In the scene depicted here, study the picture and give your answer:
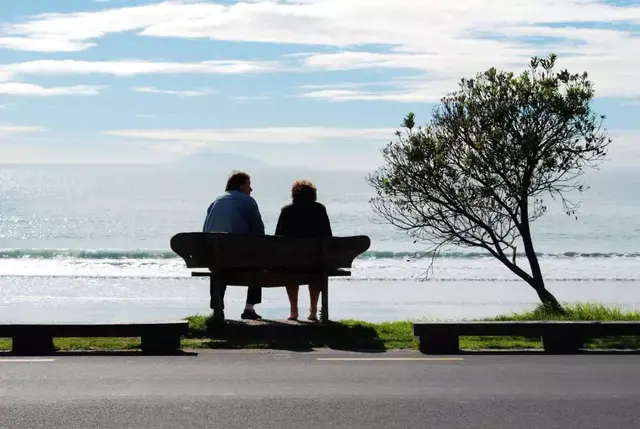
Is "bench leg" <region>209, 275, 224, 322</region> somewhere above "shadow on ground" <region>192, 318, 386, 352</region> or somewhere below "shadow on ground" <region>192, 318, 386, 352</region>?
above

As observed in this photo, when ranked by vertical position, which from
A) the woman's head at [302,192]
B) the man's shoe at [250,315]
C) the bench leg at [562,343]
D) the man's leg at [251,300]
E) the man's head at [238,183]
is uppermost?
the man's head at [238,183]

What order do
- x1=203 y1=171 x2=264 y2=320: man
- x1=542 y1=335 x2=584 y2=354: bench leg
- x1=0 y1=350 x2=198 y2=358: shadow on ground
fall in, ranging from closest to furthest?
x1=0 y1=350 x2=198 y2=358: shadow on ground
x1=542 y1=335 x2=584 y2=354: bench leg
x1=203 y1=171 x2=264 y2=320: man

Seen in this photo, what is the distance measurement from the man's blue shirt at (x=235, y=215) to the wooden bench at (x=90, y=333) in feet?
9.09

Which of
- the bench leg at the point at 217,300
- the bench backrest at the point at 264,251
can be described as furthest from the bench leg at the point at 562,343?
the bench leg at the point at 217,300

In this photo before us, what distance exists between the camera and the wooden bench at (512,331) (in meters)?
10.9

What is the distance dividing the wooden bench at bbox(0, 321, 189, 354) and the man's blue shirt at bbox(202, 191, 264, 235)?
2770mm

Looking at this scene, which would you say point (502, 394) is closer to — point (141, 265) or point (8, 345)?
point (8, 345)

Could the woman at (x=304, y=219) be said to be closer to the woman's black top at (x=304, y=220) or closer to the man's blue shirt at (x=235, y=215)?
the woman's black top at (x=304, y=220)

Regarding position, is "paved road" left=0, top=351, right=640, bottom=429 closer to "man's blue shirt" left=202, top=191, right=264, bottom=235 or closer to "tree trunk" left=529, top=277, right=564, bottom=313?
"man's blue shirt" left=202, top=191, right=264, bottom=235

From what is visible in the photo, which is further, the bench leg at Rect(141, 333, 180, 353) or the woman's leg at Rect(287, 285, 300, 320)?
the woman's leg at Rect(287, 285, 300, 320)

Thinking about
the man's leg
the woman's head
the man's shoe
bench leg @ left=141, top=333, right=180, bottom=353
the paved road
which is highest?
the woman's head

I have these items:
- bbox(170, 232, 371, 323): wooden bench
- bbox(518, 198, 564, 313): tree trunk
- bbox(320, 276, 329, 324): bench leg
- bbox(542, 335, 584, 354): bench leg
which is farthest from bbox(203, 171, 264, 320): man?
bbox(518, 198, 564, 313): tree trunk

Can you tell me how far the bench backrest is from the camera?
12.2 meters

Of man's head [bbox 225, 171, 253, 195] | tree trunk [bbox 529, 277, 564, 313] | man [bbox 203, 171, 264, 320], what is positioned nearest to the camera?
man [bbox 203, 171, 264, 320]
